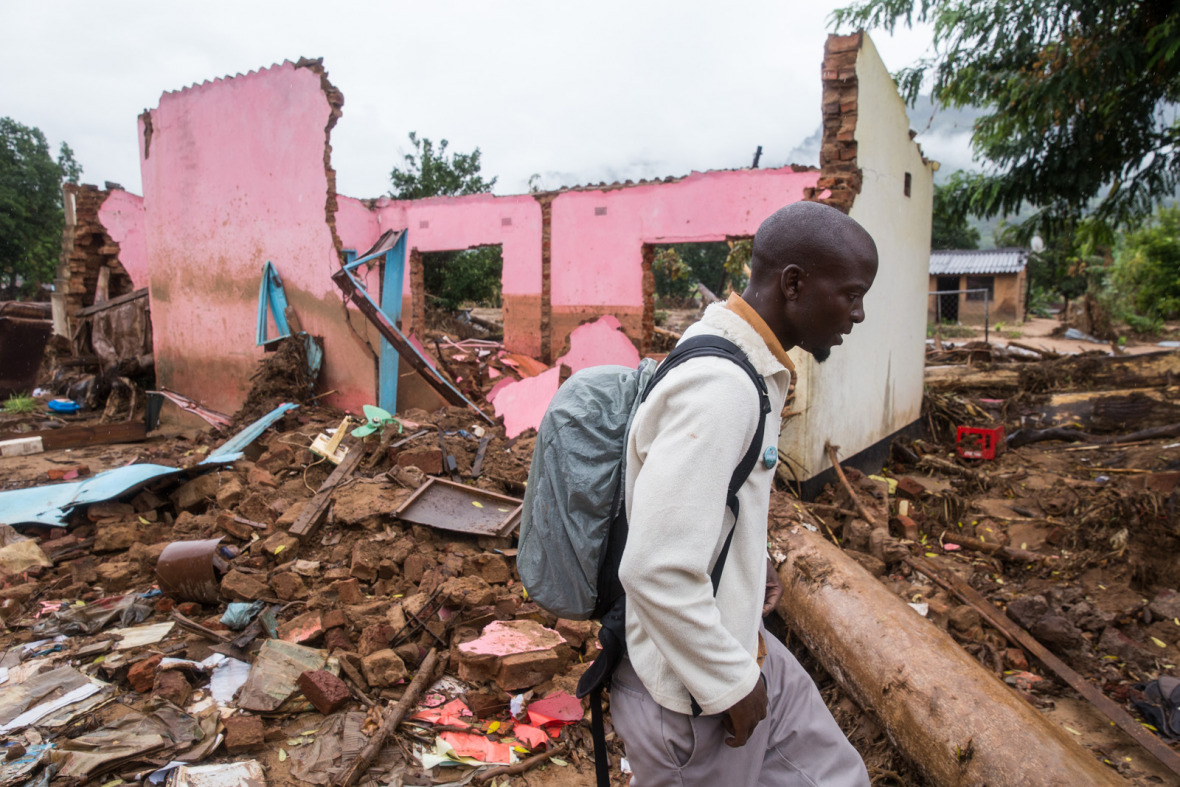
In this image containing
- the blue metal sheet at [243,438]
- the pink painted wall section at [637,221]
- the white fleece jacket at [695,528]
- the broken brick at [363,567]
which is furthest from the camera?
the pink painted wall section at [637,221]

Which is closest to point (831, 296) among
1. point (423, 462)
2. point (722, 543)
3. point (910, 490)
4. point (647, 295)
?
point (722, 543)

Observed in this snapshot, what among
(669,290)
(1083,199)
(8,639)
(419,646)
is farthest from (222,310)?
(669,290)

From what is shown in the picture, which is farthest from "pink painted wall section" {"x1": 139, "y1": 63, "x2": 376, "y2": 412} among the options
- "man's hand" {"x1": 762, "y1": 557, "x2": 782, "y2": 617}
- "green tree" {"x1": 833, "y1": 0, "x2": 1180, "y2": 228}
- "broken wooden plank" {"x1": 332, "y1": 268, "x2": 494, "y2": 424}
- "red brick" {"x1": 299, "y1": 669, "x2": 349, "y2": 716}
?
"green tree" {"x1": 833, "y1": 0, "x2": 1180, "y2": 228}

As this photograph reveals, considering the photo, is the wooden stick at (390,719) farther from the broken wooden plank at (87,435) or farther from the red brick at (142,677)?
the broken wooden plank at (87,435)

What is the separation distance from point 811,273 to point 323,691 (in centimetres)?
267

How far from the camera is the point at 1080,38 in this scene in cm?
775

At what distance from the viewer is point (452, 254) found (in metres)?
18.2

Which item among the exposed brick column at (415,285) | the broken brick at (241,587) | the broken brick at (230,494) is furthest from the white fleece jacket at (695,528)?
the exposed brick column at (415,285)

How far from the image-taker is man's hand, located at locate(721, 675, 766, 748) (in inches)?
45.4

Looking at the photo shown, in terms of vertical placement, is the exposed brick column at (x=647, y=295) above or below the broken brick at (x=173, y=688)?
above

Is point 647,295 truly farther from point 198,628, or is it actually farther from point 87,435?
point 198,628

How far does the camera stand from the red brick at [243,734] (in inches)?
101

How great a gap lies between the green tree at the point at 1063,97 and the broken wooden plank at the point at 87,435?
11.9 meters

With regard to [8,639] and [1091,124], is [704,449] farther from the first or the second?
[1091,124]
